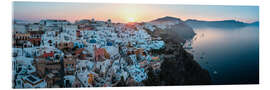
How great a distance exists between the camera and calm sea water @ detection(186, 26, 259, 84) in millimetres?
5262

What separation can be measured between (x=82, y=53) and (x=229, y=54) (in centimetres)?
311

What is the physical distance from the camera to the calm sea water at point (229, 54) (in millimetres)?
5262

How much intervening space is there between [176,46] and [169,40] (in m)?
0.20

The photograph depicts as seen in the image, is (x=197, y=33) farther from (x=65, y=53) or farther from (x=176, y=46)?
(x=65, y=53)

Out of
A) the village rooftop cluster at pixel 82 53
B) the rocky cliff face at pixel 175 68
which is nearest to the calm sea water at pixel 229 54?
the rocky cliff face at pixel 175 68

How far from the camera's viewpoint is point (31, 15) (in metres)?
4.75

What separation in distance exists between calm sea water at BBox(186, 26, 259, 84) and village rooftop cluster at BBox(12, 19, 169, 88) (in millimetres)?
931

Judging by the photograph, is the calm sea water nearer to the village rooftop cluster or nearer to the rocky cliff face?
the rocky cliff face

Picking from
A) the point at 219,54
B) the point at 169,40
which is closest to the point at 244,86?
the point at 219,54

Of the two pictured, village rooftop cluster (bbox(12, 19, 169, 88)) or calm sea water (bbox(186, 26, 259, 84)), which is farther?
calm sea water (bbox(186, 26, 259, 84))

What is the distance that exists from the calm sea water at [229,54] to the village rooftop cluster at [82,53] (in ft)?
3.06

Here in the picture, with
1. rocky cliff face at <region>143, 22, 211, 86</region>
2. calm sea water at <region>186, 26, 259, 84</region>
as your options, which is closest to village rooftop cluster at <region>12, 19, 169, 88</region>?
rocky cliff face at <region>143, 22, 211, 86</region>

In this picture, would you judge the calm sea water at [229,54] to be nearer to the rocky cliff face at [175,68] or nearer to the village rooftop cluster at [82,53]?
the rocky cliff face at [175,68]

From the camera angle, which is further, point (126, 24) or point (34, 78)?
point (126, 24)
